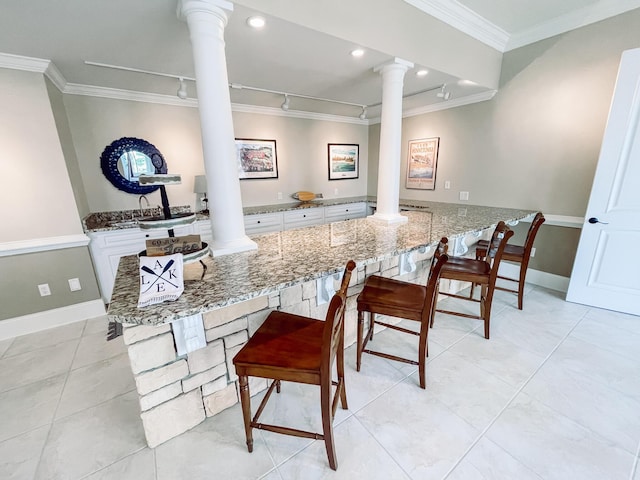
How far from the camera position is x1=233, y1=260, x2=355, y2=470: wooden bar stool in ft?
3.45

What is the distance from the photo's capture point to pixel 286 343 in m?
1.23

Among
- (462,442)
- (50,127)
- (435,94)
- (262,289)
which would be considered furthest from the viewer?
(435,94)

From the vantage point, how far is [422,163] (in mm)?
4113

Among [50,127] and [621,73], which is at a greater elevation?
[621,73]

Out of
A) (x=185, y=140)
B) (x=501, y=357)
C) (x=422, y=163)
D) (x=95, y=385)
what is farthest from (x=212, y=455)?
(x=422, y=163)

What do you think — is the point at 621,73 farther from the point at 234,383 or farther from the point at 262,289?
the point at 234,383

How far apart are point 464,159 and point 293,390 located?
3610 mm

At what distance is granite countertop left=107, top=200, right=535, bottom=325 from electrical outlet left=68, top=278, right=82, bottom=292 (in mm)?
1516

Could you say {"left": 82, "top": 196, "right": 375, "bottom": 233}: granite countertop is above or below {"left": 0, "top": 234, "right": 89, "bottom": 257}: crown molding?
above

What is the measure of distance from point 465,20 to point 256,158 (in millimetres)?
2977

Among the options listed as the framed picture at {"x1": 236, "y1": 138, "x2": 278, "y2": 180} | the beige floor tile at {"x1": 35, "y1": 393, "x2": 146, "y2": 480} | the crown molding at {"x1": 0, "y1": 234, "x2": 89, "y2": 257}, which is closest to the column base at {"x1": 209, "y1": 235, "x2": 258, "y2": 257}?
the beige floor tile at {"x1": 35, "y1": 393, "x2": 146, "y2": 480}

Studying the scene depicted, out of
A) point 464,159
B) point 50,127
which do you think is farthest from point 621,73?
point 50,127

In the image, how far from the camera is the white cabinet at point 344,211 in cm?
442

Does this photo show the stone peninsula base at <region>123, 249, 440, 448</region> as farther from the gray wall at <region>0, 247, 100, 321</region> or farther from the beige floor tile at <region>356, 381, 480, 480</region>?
the gray wall at <region>0, 247, 100, 321</region>
